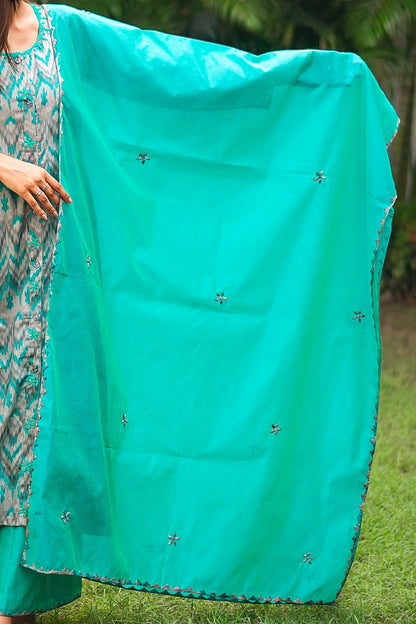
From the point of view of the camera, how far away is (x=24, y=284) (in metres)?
1.91

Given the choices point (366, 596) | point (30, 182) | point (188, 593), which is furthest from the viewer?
point (366, 596)

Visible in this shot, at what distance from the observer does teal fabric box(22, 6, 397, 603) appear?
2.01 m

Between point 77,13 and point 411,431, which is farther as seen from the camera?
point 411,431

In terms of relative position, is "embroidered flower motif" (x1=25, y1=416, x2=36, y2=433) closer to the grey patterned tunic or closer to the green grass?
the grey patterned tunic

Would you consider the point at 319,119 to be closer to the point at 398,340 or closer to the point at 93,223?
the point at 93,223

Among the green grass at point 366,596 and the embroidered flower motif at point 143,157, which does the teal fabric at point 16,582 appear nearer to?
the green grass at point 366,596

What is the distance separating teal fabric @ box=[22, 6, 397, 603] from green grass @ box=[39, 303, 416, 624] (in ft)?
0.58

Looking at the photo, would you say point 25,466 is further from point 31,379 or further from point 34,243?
point 34,243

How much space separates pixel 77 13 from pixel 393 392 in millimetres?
3099

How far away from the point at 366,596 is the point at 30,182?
1.42m

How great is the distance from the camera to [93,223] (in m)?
2.01

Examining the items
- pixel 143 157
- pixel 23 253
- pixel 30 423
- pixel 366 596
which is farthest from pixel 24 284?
pixel 366 596

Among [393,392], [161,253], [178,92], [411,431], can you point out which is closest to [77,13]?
[178,92]

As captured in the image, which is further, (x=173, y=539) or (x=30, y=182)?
(x=173, y=539)
